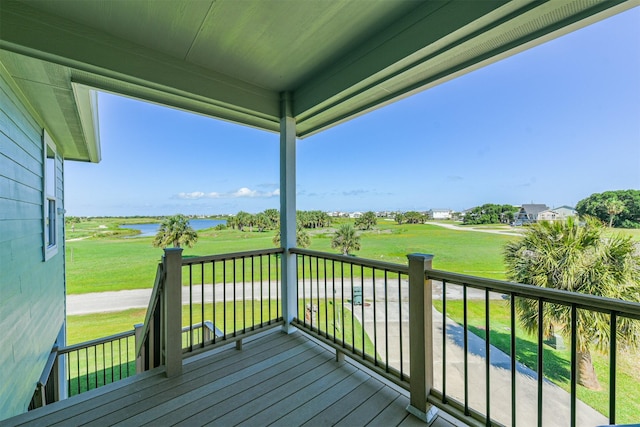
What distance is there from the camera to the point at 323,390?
1.97 metres

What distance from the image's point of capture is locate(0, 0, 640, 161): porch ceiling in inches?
62.0

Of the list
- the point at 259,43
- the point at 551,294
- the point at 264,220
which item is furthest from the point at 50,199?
the point at 551,294

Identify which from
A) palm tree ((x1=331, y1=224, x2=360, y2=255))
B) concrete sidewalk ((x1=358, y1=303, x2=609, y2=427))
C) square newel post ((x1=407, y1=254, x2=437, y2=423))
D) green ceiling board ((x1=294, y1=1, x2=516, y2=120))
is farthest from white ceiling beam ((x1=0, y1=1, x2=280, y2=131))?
palm tree ((x1=331, y1=224, x2=360, y2=255))

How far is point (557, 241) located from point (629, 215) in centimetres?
282

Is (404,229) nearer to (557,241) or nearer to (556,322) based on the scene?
(557,241)

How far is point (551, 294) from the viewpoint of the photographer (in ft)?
3.96

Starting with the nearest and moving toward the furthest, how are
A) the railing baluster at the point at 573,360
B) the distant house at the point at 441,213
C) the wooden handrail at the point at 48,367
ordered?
the railing baluster at the point at 573,360 < the wooden handrail at the point at 48,367 < the distant house at the point at 441,213

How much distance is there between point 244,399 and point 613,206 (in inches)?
195

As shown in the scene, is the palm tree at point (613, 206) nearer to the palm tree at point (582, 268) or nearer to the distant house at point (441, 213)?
the palm tree at point (582, 268)

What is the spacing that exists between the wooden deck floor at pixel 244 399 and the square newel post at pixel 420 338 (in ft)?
0.36

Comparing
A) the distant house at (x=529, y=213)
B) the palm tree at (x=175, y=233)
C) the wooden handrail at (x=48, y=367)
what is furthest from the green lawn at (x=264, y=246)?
the wooden handrail at (x=48, y=367)

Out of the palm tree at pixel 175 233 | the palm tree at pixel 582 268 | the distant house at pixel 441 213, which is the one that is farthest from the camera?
the palm tree at pixel 175 233

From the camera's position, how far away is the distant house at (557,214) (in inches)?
Answer: 180

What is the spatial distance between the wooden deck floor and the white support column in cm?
67
